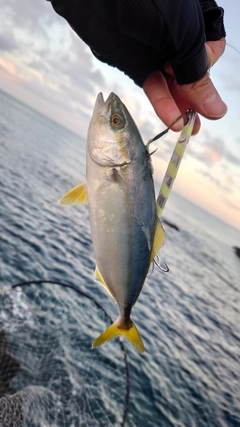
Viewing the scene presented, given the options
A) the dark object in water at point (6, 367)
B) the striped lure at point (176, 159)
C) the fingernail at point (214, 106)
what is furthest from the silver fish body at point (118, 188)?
the dark object in water at point (6, 367)

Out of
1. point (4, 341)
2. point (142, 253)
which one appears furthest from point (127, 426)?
point (142, 253)

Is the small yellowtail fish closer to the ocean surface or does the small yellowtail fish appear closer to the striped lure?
the striped lure

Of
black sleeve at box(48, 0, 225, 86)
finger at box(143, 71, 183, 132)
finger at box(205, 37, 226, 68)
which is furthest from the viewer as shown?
finger at box(143, 71, 183, 132)

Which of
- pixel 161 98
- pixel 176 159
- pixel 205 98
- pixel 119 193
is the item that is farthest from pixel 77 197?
pixel 205 98

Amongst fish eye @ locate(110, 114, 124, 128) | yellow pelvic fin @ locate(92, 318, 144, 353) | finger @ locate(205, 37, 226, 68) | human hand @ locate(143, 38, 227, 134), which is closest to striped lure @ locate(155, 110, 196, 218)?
human hand @ locate(143, 38, 227, 134)

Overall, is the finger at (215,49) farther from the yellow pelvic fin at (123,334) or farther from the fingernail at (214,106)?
the yellow pelvic fin at (123,334)

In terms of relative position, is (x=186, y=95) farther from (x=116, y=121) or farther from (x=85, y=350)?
(x=85, y=350)
